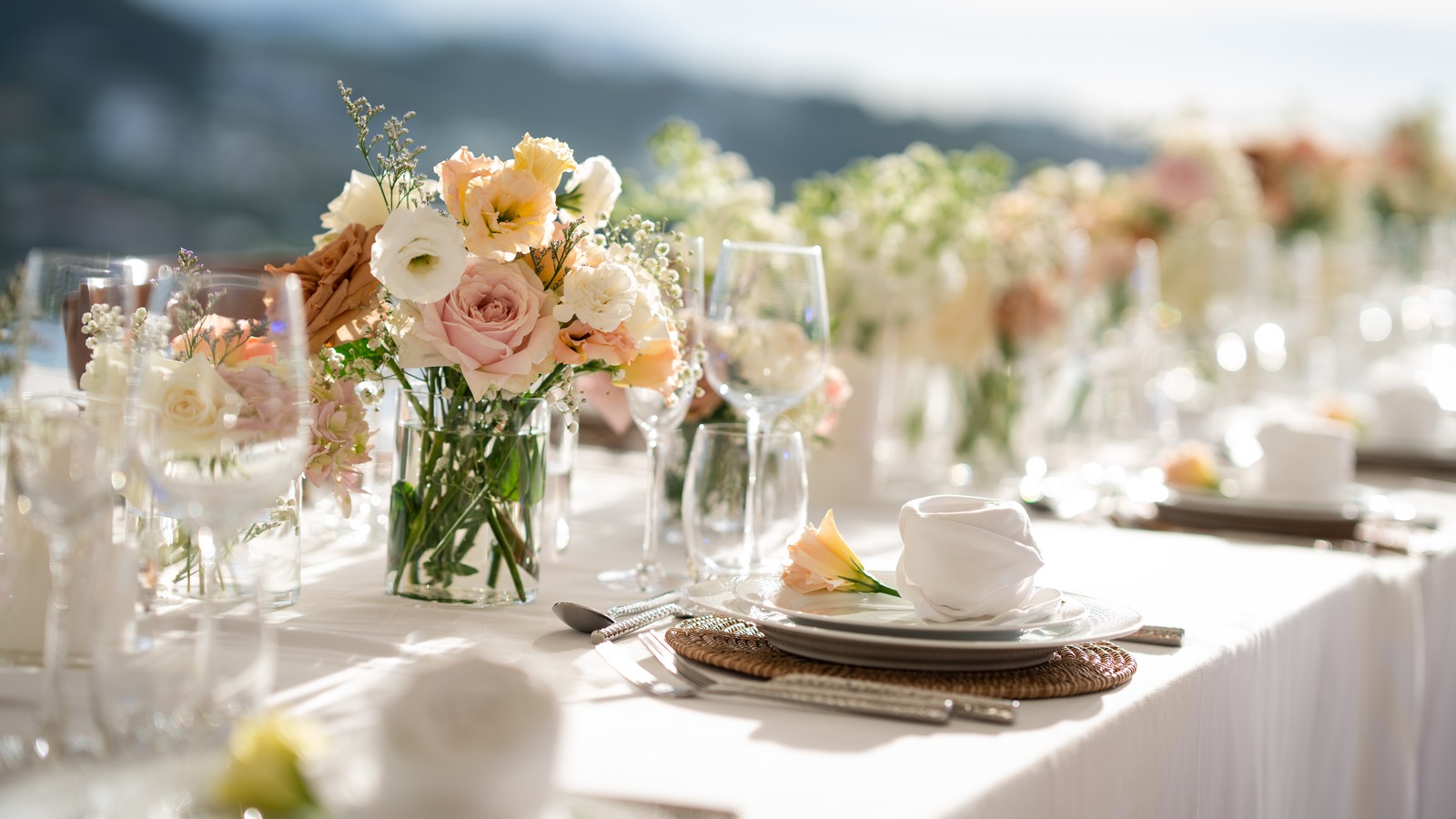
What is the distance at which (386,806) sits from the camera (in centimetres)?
57

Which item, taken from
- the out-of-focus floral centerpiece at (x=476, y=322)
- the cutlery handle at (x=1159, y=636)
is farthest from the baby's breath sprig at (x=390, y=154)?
the cutlery handle at (x=1159, y=636)

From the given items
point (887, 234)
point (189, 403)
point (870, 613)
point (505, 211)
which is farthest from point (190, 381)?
point (887, 234)

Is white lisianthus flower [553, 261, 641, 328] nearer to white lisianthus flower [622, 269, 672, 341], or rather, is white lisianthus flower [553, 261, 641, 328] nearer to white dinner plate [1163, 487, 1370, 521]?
white lisianthus flower [622, 269, 672, 341]

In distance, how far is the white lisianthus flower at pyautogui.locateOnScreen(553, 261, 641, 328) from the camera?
1.11 metres

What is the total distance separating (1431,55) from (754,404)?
317 inches

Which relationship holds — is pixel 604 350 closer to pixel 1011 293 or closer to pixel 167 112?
pixel 1011 293

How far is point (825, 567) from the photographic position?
42.7 inches

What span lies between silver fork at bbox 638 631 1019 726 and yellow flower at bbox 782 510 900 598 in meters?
0.14

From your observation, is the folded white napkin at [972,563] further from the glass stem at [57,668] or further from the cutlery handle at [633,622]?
the glass stem at [57,668]

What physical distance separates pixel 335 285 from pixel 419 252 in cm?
14

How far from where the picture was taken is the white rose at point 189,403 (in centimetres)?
73

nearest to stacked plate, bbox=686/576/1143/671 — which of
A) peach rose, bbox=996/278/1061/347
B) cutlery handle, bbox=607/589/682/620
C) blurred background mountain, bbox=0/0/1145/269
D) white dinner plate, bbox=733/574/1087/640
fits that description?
white dinner plate, bbox=733/574/1087/640

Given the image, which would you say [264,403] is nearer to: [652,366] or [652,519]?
[652,366]

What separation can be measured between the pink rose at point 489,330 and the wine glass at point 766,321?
0.24 m
